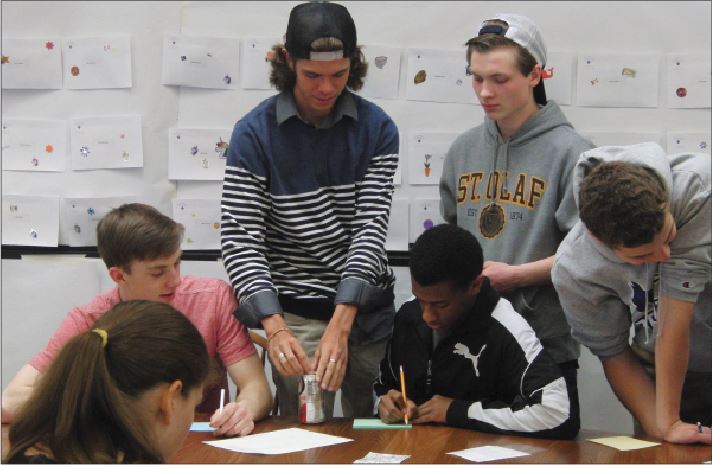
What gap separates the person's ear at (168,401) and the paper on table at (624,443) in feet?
3.27

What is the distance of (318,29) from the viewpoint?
2229mm

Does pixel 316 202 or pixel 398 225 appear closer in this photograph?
pixel 316 202

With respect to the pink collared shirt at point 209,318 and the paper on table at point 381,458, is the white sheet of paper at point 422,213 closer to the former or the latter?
the pink collared shirt at point 209,318

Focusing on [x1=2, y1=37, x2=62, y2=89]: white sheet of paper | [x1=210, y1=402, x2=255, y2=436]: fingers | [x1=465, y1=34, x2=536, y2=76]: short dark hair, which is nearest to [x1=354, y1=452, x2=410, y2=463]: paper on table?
[x1=210, y1=402, x2=255, y2=436]: fingers

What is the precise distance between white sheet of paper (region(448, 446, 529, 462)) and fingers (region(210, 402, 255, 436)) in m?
0.50

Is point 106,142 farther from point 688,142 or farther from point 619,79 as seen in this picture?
point 688,142

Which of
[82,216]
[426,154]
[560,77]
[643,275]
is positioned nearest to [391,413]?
[643,275]

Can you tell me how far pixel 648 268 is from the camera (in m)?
2.02

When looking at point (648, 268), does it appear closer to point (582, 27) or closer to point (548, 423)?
point (548, 423)

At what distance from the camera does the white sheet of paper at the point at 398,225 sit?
309cm

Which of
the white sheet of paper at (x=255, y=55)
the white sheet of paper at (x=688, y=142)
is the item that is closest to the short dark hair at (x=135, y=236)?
the white sheet of paper at (x=255, y=55)

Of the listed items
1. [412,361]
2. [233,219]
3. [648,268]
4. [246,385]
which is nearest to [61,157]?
[233,219]

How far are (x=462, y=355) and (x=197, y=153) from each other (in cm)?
138

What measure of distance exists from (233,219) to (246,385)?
0.45 m
